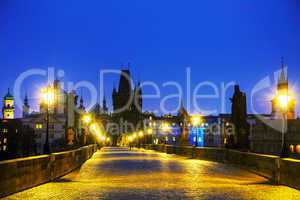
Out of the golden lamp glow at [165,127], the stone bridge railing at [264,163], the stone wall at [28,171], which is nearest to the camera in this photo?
the stone wall at [28,171]

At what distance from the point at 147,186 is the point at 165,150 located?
1996 inches

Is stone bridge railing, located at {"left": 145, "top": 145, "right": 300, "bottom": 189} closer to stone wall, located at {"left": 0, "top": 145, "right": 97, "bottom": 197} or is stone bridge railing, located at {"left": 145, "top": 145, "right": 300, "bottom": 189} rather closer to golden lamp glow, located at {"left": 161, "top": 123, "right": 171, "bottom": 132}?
stone wall, located at {"left": 0, "top": 145, "right": 97, "bottom": 197}

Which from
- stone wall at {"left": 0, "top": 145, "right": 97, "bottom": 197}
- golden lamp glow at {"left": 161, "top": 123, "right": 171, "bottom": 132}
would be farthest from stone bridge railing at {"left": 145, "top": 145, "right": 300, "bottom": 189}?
golden lamp glow at {"left": 161, "top": 123, "right": 171, "bottom": 132}

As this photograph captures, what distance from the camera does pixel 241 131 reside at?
35.9m

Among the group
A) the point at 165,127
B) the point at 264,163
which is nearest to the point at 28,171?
the point at 264,163

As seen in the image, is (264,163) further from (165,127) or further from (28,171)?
(165,127)

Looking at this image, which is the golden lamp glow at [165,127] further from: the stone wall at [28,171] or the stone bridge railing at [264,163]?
the stone wall at [28,171]

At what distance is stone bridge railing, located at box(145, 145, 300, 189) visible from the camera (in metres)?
18.8

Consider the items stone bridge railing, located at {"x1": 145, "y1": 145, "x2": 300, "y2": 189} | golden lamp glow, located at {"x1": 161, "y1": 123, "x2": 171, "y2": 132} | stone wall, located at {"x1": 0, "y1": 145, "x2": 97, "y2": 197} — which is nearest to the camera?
stone wall, located at {"x1": 0, "y1": 145, "x2": 97, "y2": 197}

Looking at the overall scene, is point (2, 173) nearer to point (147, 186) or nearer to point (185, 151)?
point (147, 186)

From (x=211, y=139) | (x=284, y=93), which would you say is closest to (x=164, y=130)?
(x=211, y=139)

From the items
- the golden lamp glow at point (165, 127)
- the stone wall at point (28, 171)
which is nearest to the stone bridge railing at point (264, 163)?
the stone wall at point (28, 171)

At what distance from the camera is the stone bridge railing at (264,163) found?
18781 millimetres

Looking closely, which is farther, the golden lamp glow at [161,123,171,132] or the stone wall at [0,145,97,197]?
the golden lamp glow at [161,123,171,132]
